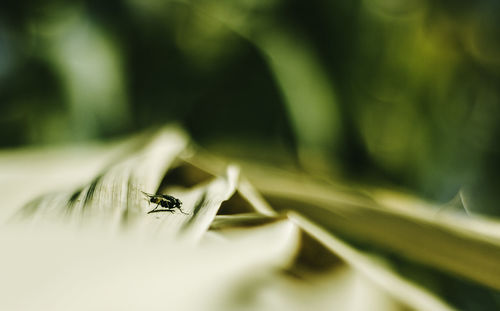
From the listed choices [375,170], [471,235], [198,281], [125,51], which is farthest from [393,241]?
[125,51]

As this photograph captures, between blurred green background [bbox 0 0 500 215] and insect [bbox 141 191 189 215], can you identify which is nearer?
insect [bbox 141 191 189 215]

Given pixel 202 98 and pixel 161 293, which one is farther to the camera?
pixel 202 98

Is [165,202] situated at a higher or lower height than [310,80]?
lower

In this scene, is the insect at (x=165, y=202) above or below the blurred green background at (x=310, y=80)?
below

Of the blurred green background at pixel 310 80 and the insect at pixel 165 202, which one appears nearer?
the insect at pixel 165 202

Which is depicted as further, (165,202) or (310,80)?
(310,80)

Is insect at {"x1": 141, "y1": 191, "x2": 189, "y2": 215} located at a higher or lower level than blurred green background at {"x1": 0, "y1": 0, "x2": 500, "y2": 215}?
lower

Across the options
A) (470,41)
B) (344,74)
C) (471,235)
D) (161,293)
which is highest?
(470,41)

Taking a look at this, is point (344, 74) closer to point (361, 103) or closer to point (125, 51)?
point (361, 103)
